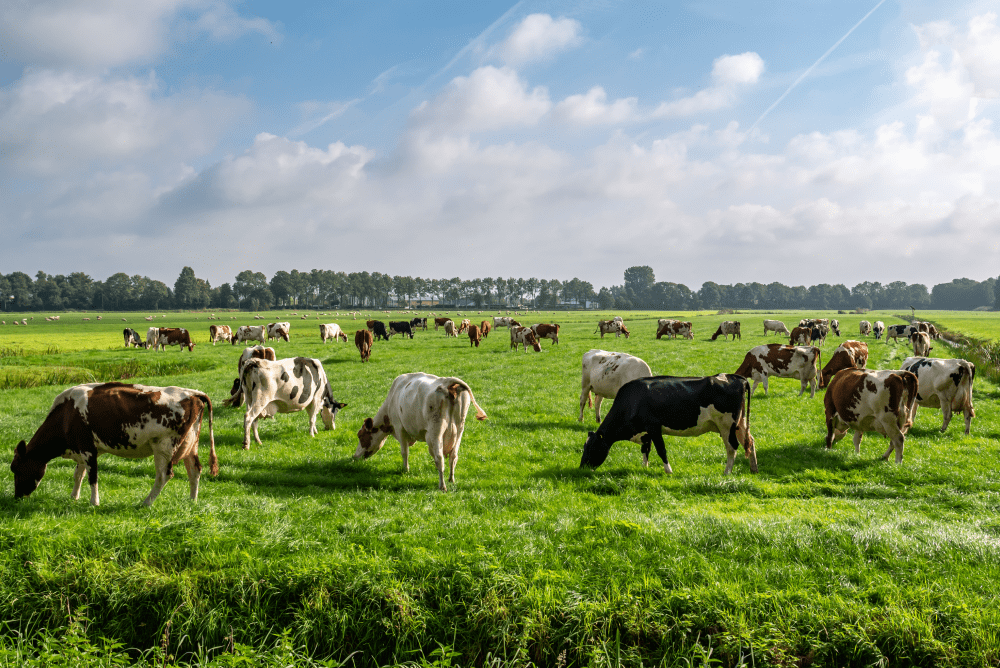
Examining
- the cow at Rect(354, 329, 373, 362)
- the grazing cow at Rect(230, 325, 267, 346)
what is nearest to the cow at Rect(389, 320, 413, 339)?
the grazing cow at Rect(230, 325, 267, 346)

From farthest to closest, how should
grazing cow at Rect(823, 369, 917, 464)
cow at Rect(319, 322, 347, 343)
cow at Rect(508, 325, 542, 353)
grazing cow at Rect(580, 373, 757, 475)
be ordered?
cow at Rect(319, 322, 347, 343) < cow at Rect(508, 325, 542, 353) < grazing cow at Rect(823, 369, 917, 464) < grazing cow at Rect(580, 373, 757, 475)

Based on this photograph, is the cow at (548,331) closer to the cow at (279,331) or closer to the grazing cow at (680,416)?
the cow at (279,331)

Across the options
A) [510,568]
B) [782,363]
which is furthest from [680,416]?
[782,363]

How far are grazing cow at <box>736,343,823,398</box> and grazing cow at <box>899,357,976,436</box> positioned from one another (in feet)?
16.4

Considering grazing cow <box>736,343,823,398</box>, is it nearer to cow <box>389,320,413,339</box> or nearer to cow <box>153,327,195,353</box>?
cow <box>389,320,413,339</box>

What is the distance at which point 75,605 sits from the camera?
625cm

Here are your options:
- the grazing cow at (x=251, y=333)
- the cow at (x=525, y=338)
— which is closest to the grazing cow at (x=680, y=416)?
the cow at (x=525, y=338)

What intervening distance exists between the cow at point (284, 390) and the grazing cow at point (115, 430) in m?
4.13

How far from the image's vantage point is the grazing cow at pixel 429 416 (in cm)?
968

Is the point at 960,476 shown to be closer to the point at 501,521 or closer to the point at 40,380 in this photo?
the point at 501,521

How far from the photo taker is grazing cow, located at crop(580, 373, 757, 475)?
10438mm

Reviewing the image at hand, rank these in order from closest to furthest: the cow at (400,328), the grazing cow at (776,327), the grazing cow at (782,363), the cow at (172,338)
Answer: the grazing cow at (782,363), the cow at (172,338), the grazing cow at (776,327), the cow at (400,328)


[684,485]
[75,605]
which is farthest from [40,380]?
[684,485]

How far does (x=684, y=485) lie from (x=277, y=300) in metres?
207
